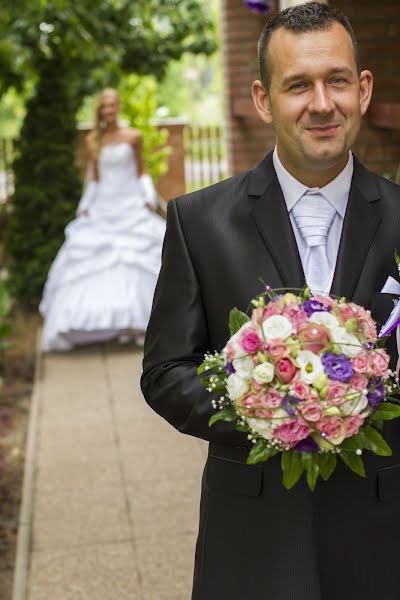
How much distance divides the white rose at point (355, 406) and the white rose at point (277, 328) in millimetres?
179

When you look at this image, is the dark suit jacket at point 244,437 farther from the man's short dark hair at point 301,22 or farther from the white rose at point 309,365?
the white rose at point 309,365

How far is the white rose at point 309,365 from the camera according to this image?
2004 mm

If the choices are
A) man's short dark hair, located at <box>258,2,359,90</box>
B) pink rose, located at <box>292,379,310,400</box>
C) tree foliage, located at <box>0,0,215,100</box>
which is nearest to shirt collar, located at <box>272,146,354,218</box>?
man's short dark hair, located at <box>258,2,359,90</box>

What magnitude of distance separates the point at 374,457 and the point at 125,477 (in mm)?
4251

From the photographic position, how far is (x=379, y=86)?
704 centimetres

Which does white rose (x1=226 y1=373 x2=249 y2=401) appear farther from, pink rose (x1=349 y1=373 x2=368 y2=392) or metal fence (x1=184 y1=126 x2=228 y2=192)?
metal fence (x1=184 y1=126 x2=228 y2=192)

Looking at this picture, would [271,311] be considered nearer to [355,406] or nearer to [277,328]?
[277,328]

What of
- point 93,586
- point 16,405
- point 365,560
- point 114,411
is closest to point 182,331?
point 365,560

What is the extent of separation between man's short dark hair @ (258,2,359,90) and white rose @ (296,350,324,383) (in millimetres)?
752

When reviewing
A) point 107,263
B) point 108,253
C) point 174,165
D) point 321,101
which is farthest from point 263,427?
point 174,165

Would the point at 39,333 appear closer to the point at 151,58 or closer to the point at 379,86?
the point at 151,58

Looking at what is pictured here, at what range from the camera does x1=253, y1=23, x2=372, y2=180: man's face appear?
7.62ft

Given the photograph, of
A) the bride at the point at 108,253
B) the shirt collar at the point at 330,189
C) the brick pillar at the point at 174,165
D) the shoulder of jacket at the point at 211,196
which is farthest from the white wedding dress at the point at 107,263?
the shirt collar at the point at 330,189

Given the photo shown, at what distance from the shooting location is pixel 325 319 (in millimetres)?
2068
